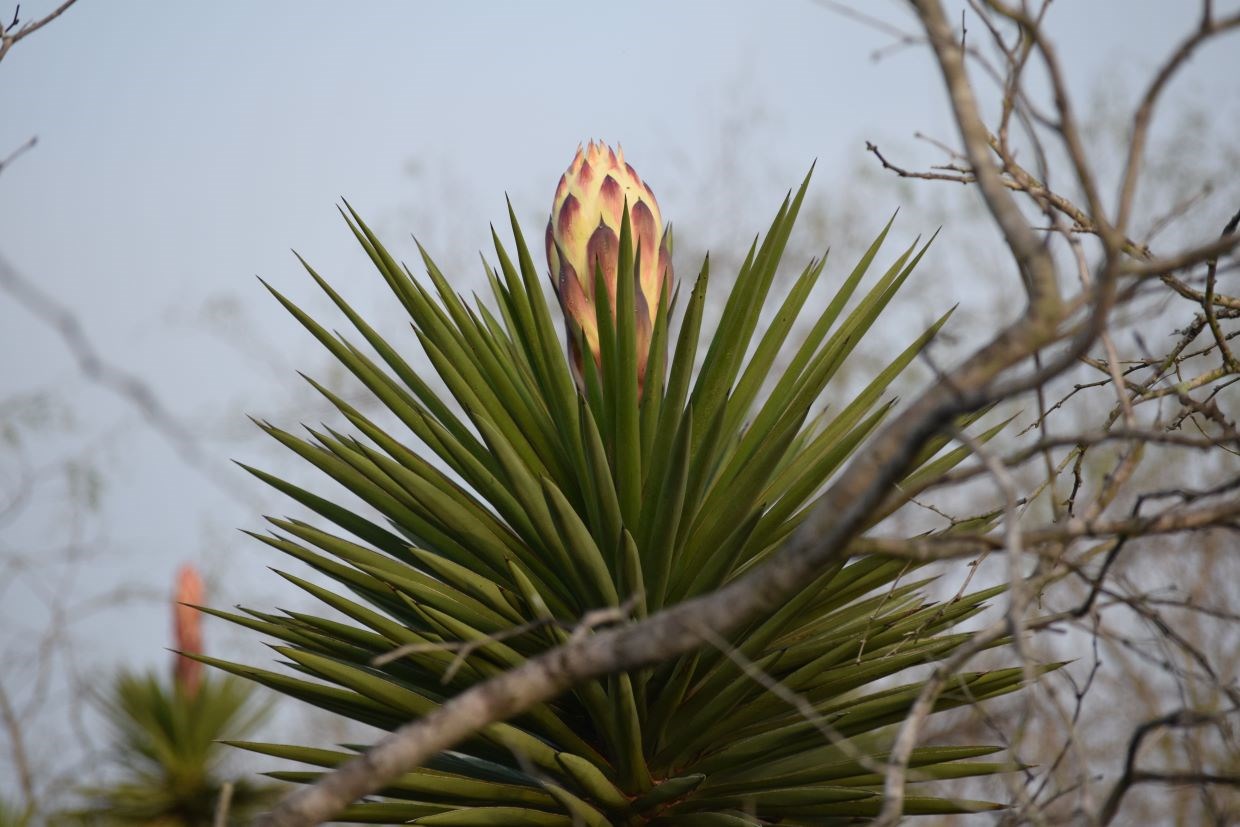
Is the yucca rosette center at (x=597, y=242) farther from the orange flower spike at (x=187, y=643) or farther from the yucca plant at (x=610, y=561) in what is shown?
the orange flower spike at (x=187, y=643)

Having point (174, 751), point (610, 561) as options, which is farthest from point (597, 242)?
point (174, 751)

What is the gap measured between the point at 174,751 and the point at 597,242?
6.92 metres

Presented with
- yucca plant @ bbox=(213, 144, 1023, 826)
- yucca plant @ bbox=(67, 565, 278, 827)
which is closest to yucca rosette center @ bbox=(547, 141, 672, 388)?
yucca plant @ bbox=(213, 144, 1023, 826)

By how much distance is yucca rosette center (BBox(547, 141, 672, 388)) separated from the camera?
9.40 ft

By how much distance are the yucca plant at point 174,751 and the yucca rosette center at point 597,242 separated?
6079mm

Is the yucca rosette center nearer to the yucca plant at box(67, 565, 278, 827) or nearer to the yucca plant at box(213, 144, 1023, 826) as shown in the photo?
the yucca plant at box(213, 144, 1023, 826)

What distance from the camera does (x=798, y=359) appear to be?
273 centimetres

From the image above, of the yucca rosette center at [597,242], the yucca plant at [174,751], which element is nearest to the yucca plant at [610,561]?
the yucca rosette center at [597,242]

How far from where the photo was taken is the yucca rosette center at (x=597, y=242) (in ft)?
9.40

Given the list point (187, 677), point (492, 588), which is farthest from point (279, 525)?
point (187, 677)

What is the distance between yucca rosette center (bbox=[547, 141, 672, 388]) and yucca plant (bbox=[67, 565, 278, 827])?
6079 mm

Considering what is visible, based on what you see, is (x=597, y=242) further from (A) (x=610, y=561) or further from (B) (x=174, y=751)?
(B) (x=174, y=751)

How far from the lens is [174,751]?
8.46 metres

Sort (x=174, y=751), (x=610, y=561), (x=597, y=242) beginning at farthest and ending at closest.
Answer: (x=174, y=751), (x=597, y=242), (x=610, y=561)
